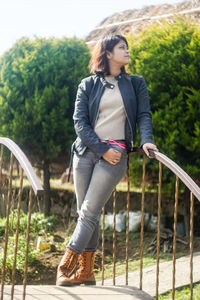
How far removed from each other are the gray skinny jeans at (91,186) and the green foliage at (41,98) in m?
3.58

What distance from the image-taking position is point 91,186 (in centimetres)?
283

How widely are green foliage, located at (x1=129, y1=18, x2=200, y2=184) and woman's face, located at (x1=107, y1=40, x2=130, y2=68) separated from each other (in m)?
2.27

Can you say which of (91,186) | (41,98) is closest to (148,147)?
(91,186)

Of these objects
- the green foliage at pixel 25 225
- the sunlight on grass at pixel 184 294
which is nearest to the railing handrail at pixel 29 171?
the sunlight on grass at pixel 184 294

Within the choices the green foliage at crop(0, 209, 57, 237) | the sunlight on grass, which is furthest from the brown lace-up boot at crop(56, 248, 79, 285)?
the green foliage at crop(0, 209, 57, 237)

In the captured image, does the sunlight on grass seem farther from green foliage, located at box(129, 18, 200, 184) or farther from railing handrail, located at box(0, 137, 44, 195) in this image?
railing handrail, located at box(0, 137, 44, 195)

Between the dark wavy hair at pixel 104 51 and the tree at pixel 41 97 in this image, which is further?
the tree at pixel 41 97

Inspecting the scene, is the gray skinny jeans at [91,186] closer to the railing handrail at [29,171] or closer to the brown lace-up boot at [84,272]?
the brown lace-up boot at [84,272]

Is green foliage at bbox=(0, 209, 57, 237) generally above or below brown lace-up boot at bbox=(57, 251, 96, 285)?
below

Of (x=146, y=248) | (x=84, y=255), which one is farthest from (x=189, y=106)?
(x=84, y=255)

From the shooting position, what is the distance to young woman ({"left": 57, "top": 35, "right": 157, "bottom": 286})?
2816 mm

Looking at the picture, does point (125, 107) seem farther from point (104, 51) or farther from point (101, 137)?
point (104, 51)

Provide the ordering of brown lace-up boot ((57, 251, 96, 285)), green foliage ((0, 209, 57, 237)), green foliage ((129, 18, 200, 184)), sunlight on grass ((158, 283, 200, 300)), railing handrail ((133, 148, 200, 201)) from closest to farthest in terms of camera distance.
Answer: railing handrail ((133, 148, 200, 201)) < brown lace-up boot ((57, 251, 96, 285)) < sunlight on grass ((158, 283, 200, 300)) < green foliage ((129, 18, 200, 184)) < green foliage ((0, 209, 57, 237))

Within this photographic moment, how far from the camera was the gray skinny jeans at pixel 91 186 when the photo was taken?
2812 millimetres
